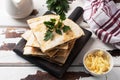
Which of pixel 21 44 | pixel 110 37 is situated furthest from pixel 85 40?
pixel 21 44

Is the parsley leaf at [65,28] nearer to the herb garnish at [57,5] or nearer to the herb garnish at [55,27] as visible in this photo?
the herb garnish at [55,27]

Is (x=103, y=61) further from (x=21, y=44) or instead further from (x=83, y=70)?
(x=21, y=44)

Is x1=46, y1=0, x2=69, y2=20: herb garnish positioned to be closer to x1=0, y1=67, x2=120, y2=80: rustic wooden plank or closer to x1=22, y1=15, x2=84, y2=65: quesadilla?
x1=22, y1=15, x2=84, y2=65: quesadilla

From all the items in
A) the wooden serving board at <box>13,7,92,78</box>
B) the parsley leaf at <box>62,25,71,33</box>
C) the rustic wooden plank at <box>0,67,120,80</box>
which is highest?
the parsley leaf at <box>62,25,71,33</box>

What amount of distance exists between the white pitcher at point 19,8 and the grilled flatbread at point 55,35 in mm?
55

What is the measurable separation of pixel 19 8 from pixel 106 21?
0.26 m

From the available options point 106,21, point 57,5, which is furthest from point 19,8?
point 106,21

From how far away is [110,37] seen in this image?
736mm

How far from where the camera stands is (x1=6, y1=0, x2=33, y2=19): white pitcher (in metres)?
0.73

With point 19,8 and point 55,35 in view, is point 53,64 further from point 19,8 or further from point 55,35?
point 19,8

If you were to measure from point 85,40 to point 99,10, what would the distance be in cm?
10

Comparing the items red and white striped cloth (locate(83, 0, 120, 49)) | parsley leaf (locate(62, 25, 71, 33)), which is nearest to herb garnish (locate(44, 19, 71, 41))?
parsley leaf (locate(62, 25, 71, 33))

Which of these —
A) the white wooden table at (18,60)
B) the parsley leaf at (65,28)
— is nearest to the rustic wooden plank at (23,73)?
the white wooden table at (18,60)

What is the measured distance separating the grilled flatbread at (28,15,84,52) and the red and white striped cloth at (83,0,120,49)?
66 millimetres
